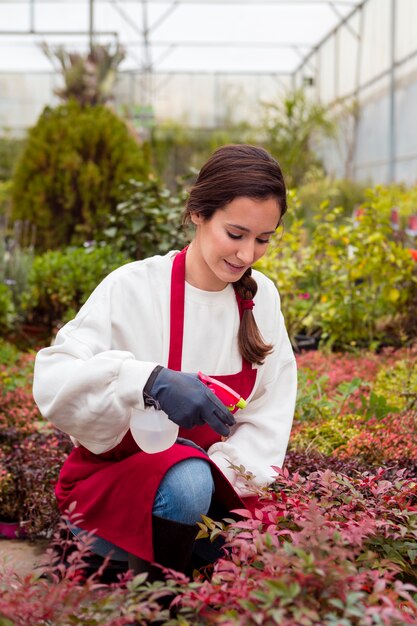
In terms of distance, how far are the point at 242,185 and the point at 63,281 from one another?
3.15 meters

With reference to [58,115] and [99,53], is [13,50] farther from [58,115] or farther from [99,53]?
[58,115]

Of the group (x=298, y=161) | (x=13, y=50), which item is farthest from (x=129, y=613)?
(x=13, y=50)

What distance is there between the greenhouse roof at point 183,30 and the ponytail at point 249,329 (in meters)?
15.7

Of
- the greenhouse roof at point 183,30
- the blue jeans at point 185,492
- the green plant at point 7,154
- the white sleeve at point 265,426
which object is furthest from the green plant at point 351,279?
the green plant at point 7,154

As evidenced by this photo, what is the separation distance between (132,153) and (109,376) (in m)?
4.73

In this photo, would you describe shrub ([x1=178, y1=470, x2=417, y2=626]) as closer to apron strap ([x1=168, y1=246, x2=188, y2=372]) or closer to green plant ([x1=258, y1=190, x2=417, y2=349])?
apron strap ([x1=168, y1=246, x2=188, y2=372])

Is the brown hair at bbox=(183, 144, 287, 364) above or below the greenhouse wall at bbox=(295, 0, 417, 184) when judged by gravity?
below

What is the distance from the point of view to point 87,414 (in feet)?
6.54

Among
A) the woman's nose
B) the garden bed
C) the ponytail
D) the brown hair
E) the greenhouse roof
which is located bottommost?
the garden bed

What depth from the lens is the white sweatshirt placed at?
1975mm

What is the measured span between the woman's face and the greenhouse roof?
15.8m

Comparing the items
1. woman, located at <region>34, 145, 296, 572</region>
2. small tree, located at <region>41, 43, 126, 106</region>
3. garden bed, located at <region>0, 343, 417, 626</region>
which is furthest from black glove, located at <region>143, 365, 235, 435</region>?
small tree, located at <region>41, 43, 126, 106</region>

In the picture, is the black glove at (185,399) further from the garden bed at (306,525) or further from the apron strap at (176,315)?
the apron strap at (176,315)

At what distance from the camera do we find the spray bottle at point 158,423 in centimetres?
194
